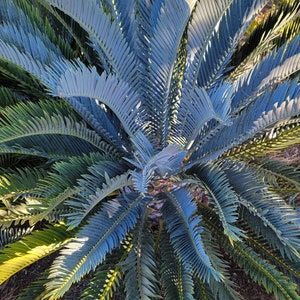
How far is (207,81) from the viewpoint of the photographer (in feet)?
5.50

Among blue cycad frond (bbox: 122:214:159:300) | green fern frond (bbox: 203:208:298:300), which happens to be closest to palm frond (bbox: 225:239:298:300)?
green fern frond (bbox: 203:208:298:300)

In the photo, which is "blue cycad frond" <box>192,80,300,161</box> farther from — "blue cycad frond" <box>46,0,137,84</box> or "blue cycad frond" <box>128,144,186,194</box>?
"blue cycad frond" <box>46,0,137,84</box>

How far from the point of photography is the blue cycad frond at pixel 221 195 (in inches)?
49.3

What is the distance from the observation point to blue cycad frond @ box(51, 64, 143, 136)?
3.81 ft

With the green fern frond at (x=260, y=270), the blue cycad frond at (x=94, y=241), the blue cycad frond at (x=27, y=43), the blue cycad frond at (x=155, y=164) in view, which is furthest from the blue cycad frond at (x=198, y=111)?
the blue cycad frond at (x=27, y=43)

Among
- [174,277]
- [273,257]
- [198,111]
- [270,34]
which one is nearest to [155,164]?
[198,111]

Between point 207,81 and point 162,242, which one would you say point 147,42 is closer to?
point 207,81

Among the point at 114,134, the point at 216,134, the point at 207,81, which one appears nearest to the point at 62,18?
the point at 114,134

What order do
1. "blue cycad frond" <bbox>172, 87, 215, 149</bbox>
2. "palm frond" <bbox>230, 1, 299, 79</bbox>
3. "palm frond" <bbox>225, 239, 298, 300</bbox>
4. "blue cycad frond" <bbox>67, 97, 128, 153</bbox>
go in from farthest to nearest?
1. "palm frond" <bbox>230, 1, 299, 79</bbox>
2. "blue cycad frond" <bbox>67, 97, 128, 153</bbox>
3. "palm frond" <bbox>225, 239, 298, 300</bbox>
4. "blue cycad frond" <bbox>172, 87, 215, 149</bbox>

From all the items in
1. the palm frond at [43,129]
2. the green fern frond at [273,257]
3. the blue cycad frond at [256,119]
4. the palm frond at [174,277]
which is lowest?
the green fern frond at [273,257]

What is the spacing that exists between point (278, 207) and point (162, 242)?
539mm

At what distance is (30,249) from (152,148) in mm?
607

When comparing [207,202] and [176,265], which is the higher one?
[207,202]

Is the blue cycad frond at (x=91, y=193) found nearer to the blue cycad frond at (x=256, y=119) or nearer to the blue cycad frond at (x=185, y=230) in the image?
the blue cycad frond at (x=185, y=230)
